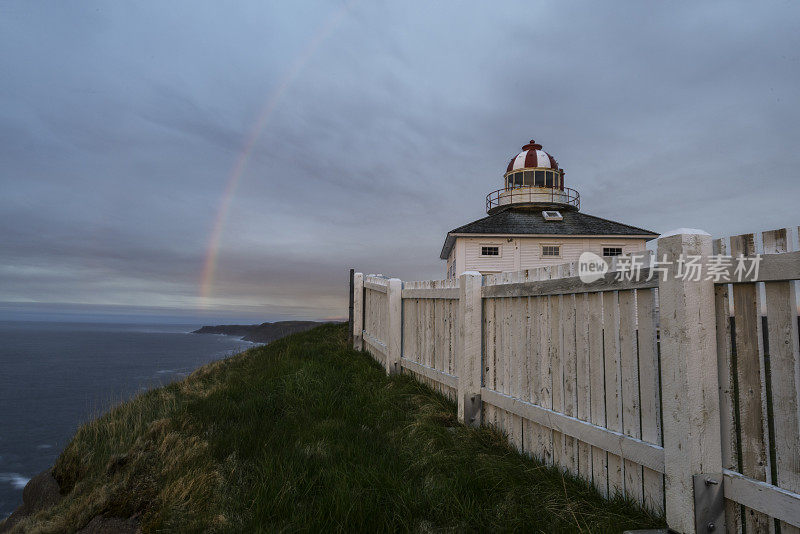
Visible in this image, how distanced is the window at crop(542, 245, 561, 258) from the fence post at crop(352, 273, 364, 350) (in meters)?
19.2

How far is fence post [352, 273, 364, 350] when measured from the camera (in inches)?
436

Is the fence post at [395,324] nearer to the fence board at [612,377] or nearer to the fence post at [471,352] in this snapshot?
the fence post at [471,352]

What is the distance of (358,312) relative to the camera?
36.7ft

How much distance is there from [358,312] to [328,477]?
7979 mm

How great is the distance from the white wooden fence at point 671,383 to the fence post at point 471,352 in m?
0.49

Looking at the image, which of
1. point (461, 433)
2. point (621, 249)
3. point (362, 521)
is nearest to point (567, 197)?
point (621, 249)

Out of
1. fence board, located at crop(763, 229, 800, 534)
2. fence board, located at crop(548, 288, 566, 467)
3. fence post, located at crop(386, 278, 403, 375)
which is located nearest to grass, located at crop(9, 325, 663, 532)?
fence board, located at crop(548, 288, 566, 467)

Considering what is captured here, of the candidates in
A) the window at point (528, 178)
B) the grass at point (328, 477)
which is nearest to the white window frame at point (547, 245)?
the window at point (528, 178)

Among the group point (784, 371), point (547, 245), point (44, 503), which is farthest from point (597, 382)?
point (547, 245)

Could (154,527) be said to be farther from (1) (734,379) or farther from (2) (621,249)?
(2) (621,249)

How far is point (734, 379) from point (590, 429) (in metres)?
1.11

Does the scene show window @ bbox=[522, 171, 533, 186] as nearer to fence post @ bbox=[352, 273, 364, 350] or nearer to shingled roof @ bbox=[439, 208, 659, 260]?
shingled roof @ bbox=[439, 208, 659, 260]

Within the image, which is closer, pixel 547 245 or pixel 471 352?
pixel 471 352

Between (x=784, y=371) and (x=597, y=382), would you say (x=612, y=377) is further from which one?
(x=784, y=371)
